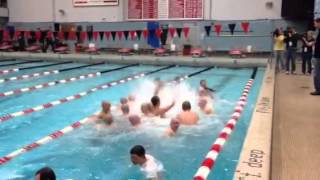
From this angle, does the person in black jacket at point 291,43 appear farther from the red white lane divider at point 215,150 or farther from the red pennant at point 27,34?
the red pennant at point 27,34

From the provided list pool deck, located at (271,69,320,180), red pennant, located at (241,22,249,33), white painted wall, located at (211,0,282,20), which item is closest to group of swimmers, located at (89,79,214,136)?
pool deck, located at (271,69,320,180)

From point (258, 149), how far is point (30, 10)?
19.4m

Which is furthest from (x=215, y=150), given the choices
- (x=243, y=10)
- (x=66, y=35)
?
(x=66, y=35)

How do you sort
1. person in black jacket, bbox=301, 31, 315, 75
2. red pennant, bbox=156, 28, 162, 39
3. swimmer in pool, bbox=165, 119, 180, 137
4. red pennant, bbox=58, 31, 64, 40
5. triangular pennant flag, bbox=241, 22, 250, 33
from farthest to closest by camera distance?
red pennant, bbox=58, 31, 64, 40 < red pennant, bbox=156, 28, 162, 39 < triangular pennant flag, bbox=241, 22, 250, 33 < person in black jacket, bbox=301, 31, 315, 75 < swimmer in pool, bbox=165, 119, 180, 137

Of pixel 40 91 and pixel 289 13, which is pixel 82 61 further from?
pixel 289 13

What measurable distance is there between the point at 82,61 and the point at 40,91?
7081 mm

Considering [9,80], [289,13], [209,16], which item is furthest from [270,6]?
[9,80]

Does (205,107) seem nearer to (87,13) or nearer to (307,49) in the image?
(307,49)

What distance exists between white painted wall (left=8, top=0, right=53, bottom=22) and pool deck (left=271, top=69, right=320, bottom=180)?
15175 millimetres

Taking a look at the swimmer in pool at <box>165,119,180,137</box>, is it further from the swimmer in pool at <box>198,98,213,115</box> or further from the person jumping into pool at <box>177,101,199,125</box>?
the swimmer in pool at <box>198,98,213,115</box>

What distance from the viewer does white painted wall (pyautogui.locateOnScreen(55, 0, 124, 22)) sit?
764 inches

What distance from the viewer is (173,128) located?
18.6ft

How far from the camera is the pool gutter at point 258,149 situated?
308 centimetres

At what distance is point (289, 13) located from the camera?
16.0m
